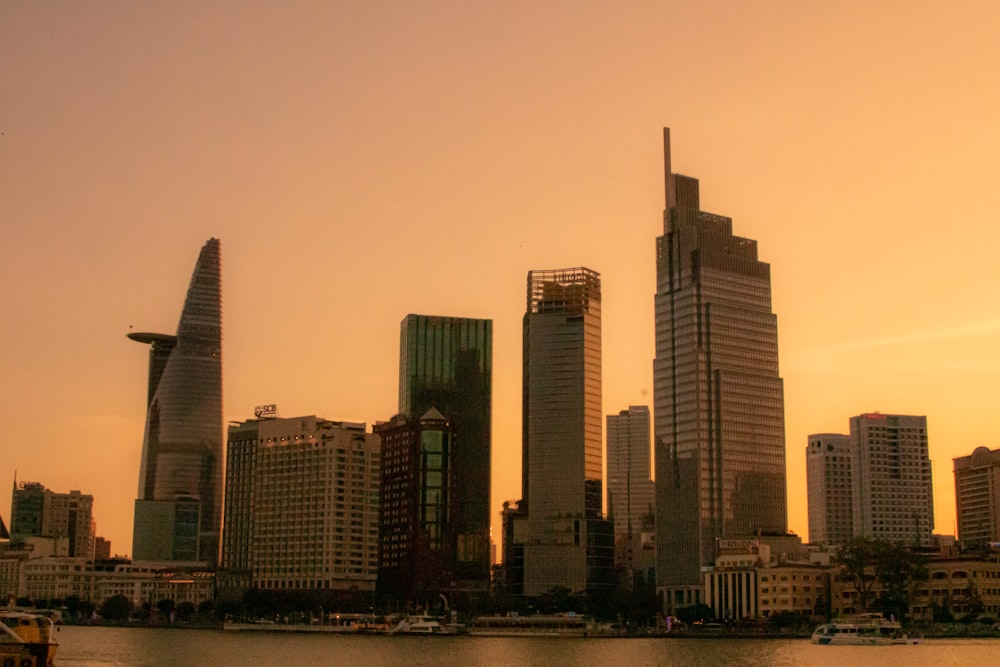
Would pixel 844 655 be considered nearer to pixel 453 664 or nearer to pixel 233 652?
pixel 453 664

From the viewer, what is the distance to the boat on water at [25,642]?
10975 cm

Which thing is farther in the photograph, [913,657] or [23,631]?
[913,657]

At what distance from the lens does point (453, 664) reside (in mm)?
167750

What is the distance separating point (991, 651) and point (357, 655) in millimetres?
88322

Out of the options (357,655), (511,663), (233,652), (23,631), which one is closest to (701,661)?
(511,663)

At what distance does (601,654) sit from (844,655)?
3357 centimetres

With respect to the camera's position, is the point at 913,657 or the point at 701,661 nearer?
the point at 701,661

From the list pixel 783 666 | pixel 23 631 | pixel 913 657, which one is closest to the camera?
pixel 23 631

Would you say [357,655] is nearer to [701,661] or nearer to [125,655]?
[125,655]

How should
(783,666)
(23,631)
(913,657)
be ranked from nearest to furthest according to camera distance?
(23,631)
(783,666)
(913,657)

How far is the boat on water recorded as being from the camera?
110 metres

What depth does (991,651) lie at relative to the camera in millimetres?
194500

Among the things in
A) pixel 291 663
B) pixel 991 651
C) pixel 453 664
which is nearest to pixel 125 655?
pixel 291 663

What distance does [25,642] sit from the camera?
11112 centimetres
